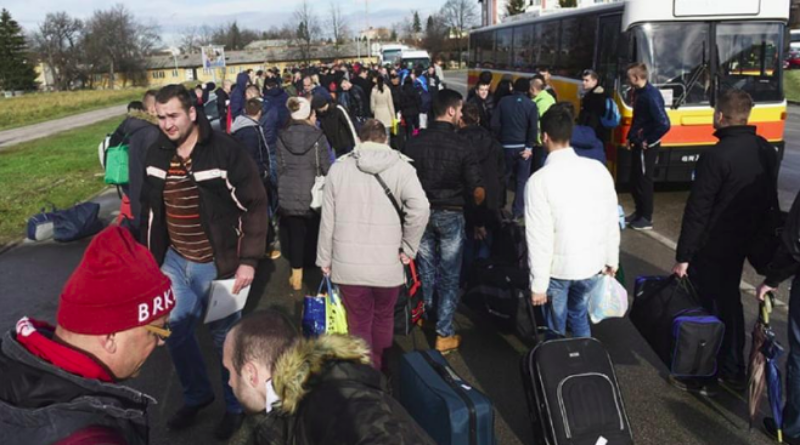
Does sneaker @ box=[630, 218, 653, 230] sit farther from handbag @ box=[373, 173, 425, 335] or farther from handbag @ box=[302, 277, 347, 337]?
handbag @ box=[302, 277, 347, 337]

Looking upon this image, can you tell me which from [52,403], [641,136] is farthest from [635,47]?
[52,403]

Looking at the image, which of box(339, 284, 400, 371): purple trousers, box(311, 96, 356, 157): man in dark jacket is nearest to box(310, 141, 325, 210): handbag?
box(339, 284, 400, 371): purple trousers

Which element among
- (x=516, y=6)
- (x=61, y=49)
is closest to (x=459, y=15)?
(x=516, y=6)

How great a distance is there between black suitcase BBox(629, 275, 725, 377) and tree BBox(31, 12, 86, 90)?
10066 centimetres

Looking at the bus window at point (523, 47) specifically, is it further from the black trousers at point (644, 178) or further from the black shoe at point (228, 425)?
the black shoe at point (228, 425)

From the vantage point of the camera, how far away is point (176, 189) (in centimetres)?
357

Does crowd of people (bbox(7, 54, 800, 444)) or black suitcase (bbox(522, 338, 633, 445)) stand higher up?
crowd of people (bbox(7, 54, 800, 444))

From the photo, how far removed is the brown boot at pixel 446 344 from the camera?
4758 mm

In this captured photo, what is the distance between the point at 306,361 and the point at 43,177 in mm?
15237

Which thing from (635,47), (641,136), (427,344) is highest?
(635,47)

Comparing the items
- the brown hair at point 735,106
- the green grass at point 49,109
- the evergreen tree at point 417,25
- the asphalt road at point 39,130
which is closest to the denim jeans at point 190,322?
the brown hair at point 735,106

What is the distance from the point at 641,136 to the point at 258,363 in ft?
23.5

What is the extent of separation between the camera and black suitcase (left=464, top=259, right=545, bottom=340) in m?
4.62

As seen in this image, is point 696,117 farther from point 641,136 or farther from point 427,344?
point 427,344
